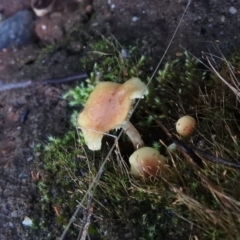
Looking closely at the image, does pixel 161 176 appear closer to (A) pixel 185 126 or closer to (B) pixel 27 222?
(A) pixel 185 126

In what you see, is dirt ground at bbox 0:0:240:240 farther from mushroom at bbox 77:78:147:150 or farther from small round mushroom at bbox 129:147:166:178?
small round mushroom at bbox 129:147:166:178

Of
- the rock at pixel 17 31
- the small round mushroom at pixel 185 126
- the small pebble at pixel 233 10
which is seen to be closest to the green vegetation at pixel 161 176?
the small round mushroom at pixel 185 126

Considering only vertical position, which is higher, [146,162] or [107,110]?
[107,110]

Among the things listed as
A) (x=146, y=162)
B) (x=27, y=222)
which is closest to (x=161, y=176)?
(x=146, y=162)

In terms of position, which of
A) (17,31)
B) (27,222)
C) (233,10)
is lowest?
(27,222)

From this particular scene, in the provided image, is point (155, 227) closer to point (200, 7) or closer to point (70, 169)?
point (70, 169)

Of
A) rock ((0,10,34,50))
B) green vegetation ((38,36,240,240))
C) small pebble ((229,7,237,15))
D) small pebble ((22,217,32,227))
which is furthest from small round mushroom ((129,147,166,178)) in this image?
rock ((0,10,34,50))
